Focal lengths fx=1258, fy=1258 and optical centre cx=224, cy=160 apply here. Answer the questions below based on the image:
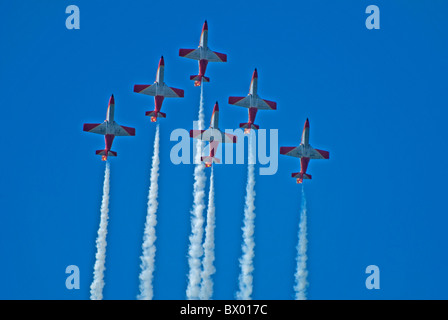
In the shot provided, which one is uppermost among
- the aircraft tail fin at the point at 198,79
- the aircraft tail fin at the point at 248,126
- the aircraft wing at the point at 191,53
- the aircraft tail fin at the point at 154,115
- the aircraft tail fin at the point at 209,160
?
the aircraft wing at the point at 191,53

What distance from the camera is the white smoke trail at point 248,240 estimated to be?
97562 mm

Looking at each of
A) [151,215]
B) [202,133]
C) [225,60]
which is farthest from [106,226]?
[225,60]

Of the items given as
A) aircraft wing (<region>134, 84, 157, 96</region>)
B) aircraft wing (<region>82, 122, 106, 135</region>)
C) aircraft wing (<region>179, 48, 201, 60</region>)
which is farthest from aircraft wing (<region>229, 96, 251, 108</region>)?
aircraft wing (<region>82, 122, 106, 135</region>)

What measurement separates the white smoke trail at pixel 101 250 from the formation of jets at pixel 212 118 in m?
3.22

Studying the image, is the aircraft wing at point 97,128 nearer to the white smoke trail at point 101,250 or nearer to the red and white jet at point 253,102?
the white smoke trail at point 101,250

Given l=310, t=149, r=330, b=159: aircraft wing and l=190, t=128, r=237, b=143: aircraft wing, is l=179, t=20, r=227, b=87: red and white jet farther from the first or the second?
l=310, t=149, r=330, b=159: aircraft wing

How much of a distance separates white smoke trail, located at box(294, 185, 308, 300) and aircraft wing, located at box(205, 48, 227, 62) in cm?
1442

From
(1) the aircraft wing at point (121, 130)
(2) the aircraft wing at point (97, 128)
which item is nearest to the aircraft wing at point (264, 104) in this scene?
(1) the aircraft wing at point (121, 130)

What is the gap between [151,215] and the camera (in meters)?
101

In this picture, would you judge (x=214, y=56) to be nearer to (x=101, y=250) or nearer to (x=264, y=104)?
(x=264, y=104)

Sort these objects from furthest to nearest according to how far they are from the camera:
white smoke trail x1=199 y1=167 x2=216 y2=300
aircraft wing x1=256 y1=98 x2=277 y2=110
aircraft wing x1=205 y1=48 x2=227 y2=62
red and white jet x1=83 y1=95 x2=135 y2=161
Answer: aircraft wing x1=256 y1=98 x2=277 y2=110 → aircraft wing x1=205 y1=48 x2=227 y2=62 → red and white jet x1=83 y1=95 x2=135 y2=161 → white smoke trail x1=199 y1=167 x2=216 y2=300

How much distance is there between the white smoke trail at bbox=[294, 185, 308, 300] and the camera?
96.8m
